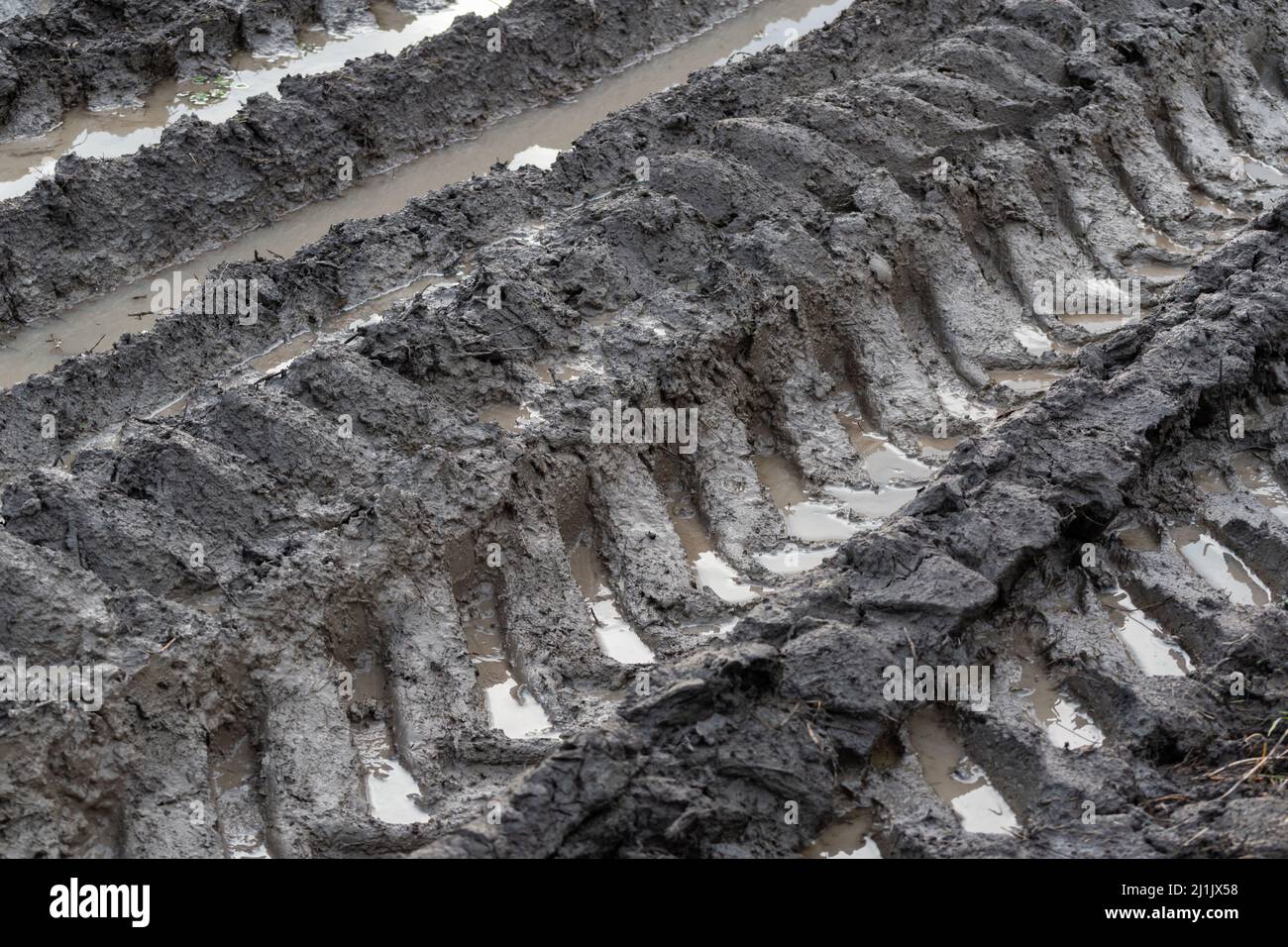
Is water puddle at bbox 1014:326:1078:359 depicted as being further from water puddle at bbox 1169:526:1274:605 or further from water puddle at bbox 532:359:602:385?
water puddle at bbox 532:359:602:385

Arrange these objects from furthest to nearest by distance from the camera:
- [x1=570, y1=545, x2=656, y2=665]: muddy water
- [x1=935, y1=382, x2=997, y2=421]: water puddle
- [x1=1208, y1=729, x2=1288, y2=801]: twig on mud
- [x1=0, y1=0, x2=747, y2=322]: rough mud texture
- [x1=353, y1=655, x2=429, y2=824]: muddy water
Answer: [x1=0, y1=0, x2=747, y2=322]: rough mud texture < [x1=935, y1=382, x2=997, y2=421]: water puddle < [x1=570, y1=545, x2=656, y2=665]: muddy water < [x1=353, y1=655, x2=429, y2=824]: muddy water < [x1=1208, y1=729, x2=1288, y2=801]: twig on mud

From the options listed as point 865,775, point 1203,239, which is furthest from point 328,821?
point 1203,239

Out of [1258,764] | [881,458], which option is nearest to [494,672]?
[881,458]

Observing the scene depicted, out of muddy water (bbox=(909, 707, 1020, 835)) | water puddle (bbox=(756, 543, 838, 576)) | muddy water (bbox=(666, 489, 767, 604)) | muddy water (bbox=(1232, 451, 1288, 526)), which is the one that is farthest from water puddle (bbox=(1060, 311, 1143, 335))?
muddy water (bbox=(909, 707, 1020, 835))

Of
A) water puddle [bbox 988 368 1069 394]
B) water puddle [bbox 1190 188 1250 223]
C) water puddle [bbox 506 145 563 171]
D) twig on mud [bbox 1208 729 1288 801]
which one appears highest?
water puddle [bbox 506 145 563 171]

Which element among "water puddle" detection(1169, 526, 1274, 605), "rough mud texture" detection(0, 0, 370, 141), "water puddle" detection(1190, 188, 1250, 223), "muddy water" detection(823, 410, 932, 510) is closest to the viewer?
"water puddle" detection(1169, 526, 1274, 605)

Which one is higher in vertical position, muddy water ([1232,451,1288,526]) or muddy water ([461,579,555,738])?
muddy water ([1232,451,1288,526])

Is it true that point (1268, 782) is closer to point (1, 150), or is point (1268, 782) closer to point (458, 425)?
point (458, 425)
